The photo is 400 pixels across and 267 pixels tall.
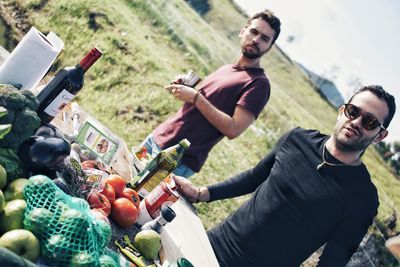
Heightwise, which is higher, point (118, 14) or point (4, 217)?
point (4, 217)

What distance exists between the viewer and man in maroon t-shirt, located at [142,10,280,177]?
3.61 metres

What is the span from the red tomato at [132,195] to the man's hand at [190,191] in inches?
26.5

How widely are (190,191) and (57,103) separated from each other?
1.36 meters

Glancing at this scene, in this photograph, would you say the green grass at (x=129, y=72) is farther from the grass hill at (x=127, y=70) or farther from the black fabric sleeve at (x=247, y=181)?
the black fabric sleeve at (x=247, y=181)

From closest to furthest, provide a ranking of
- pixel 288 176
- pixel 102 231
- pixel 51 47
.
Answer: pixel 102 231
pixel 51 47
pixel 288 176

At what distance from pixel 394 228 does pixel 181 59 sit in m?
9.86

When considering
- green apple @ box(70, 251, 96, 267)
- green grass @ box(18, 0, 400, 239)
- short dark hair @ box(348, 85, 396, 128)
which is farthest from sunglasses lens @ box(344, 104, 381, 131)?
green grass @ box(18, 0, 400, 239)

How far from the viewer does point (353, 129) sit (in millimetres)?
2867

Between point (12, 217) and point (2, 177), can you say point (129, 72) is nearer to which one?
point (2, 177)

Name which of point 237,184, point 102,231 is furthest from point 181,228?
point 102,231

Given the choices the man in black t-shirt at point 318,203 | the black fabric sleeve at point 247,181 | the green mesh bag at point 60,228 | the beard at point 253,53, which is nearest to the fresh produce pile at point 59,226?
the green mesh bag at point 60,228

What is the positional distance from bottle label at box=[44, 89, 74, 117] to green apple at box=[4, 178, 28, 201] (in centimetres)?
55

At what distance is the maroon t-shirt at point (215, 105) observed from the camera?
3666 mm

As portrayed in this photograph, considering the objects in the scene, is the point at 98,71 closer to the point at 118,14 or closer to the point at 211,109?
the point at 118,14
